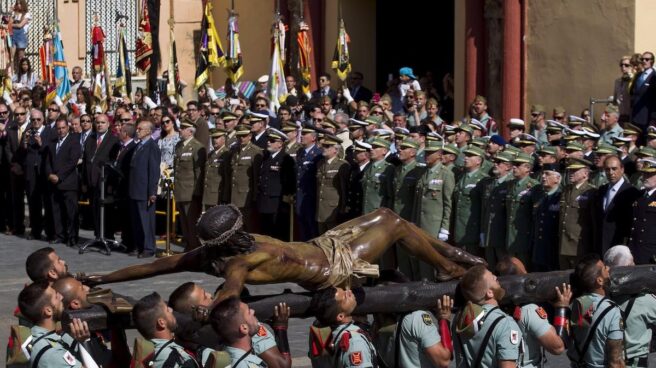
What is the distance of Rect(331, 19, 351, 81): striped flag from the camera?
25067mm

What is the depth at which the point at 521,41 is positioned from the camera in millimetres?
22750

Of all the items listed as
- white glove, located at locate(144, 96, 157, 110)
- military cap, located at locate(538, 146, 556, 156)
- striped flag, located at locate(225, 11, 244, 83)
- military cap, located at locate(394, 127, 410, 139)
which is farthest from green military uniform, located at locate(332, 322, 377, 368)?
striped flag, located at locate(225, 11, 244, 83)

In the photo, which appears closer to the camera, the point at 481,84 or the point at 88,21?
the point at 481,84

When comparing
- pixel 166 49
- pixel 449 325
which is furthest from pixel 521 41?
pixel 449 325

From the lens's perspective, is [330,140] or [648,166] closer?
[648,166]

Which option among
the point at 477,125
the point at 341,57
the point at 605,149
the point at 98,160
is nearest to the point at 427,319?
the point at 605,149

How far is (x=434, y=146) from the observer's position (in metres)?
16.8

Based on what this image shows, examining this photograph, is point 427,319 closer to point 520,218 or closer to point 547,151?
point 520,218

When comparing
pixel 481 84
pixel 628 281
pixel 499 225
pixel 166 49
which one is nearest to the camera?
pixel 628 281

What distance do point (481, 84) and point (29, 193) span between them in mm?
6672

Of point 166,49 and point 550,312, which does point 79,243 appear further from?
point 166,49

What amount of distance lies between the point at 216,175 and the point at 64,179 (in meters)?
2.91

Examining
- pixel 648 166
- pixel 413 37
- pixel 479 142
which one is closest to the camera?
pixel 648 166

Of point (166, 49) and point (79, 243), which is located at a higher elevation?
point (166, 49)
